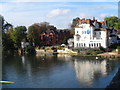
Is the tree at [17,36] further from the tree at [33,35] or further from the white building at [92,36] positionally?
the white building at [92,36]

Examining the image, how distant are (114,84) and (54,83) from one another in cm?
699

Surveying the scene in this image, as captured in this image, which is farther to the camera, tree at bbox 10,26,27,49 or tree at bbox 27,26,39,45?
tree at bbox 27,26,39,45

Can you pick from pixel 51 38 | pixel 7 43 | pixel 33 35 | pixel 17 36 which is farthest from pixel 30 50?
pixel 51 38

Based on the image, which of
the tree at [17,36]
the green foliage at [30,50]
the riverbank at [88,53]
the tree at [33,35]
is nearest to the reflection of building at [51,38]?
the tree at [33,35]

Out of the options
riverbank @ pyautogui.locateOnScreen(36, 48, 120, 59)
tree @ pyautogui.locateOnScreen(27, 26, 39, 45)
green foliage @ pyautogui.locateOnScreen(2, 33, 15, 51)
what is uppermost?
tree @ pyautogui.locateOnScreen(27, 26, 39, 45)

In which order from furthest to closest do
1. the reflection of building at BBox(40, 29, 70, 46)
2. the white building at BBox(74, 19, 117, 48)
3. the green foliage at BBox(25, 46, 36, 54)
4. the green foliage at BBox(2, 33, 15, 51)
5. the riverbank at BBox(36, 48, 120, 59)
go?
the reflection of building at BBox(40, 29, 70, 46)
the green foliage at BBox(2, 33, 15, 51)
the green foliage at BBox(25, 46, 36, 54)
the white building at BBox(74, 19, 117, 48)
the riverbank at BBox(36, 48, 120, 59)

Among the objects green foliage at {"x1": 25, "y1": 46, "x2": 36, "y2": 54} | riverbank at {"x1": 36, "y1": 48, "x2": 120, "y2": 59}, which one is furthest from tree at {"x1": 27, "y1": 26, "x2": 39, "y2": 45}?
riverbank at {"x1": 36, "y1": 48, "x2": 120, "y2": 59}

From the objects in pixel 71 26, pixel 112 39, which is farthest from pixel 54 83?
pixel 71 26

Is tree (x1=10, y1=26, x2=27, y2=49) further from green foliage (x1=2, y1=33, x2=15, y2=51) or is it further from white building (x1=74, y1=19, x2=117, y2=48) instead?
white building (x1=74, y1=19, x2=117, y2=48)

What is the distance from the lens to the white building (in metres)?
60.2

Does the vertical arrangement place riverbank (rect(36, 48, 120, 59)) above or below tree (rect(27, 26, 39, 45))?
below

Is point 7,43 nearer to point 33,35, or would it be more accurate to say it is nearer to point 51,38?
point 33,35

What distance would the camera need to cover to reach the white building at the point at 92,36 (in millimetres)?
60188

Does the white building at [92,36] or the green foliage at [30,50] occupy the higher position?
the white building at [92,36]
